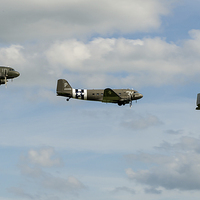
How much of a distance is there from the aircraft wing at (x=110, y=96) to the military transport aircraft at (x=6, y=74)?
25833mm

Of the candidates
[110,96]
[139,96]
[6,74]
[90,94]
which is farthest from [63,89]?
[139,96]

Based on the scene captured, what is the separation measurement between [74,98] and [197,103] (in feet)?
113

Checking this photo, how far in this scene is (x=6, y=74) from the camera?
12038cm

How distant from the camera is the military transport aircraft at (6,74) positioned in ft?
393

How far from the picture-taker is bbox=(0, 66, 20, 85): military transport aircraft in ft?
393

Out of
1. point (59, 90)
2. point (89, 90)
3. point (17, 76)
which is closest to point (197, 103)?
point (89, 90)

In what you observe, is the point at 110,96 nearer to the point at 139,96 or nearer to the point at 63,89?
the point at 139,96

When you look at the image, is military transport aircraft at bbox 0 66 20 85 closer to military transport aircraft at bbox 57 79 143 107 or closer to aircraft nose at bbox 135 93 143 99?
military transport aircraft at bbox 57 79 143 107

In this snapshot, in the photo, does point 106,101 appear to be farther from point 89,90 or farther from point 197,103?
point 197,103

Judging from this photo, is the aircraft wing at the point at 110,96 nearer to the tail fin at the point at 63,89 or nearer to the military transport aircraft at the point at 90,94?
the military transport aircraft at the point at 90,94

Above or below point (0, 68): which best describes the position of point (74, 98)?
below

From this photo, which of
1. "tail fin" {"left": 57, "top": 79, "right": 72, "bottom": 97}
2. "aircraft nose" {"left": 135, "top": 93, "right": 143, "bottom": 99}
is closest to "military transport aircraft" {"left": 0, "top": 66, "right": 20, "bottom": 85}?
"tail fin" {"left": 57, "top": 79, "right": 72, "bottom": 97}

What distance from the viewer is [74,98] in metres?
123

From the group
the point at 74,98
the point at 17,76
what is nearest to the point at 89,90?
the point at 74,98
